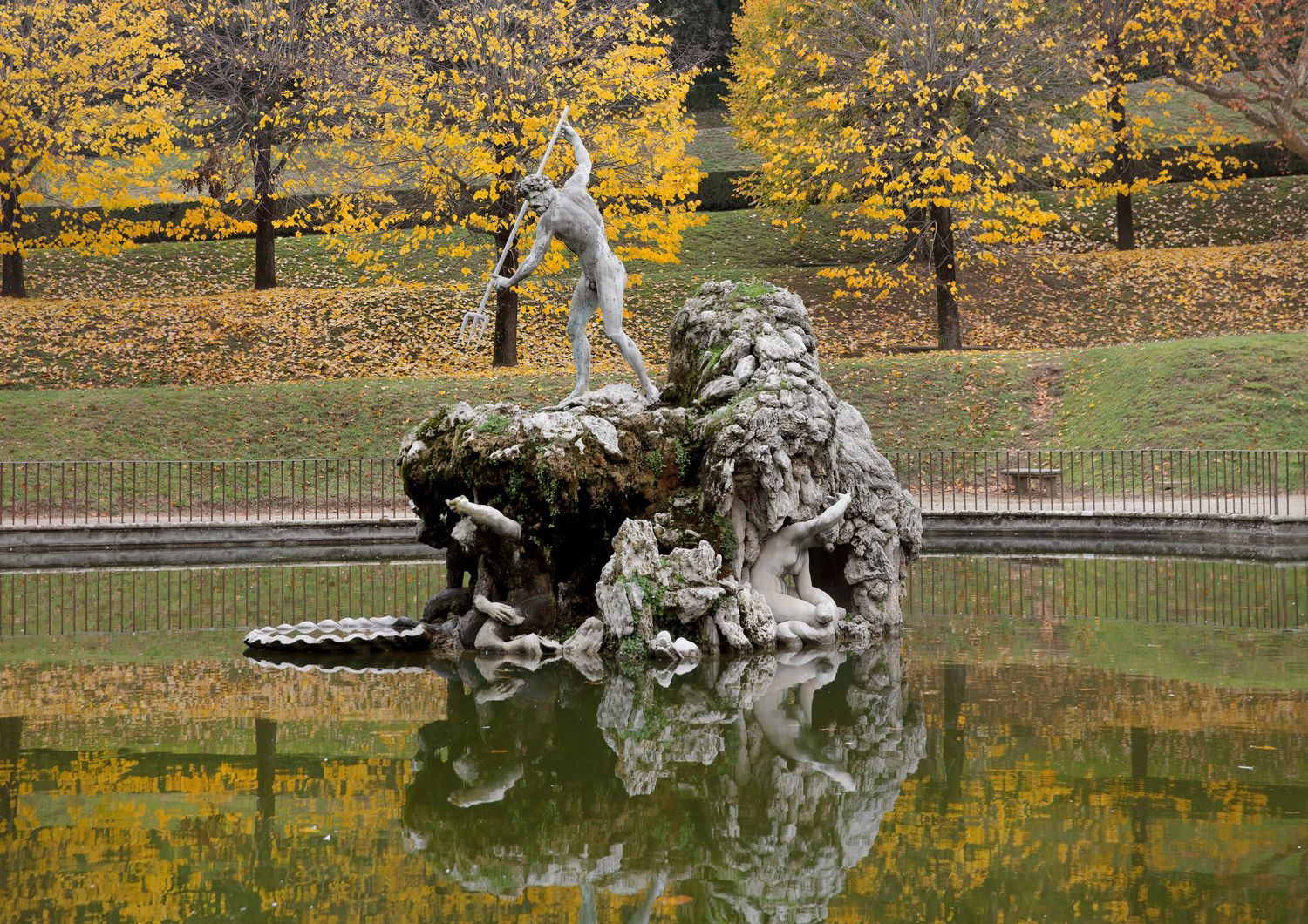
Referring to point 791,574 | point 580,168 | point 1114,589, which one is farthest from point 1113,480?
point 580,168

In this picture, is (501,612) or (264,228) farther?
(264,228)

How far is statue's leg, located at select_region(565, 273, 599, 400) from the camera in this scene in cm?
1446

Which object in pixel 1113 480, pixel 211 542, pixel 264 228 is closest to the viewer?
pixel 211 542

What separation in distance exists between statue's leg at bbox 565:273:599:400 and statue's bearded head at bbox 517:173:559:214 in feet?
3.16

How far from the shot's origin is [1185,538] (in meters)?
19.8

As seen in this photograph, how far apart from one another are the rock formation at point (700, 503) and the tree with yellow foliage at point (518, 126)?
47.7ft

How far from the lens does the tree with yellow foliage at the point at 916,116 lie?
30219mm

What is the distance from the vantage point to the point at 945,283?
3092 centimetres

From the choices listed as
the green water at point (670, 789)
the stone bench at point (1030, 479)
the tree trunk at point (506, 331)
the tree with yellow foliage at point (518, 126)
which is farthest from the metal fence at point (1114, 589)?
the tree trunk at point (506, 331)

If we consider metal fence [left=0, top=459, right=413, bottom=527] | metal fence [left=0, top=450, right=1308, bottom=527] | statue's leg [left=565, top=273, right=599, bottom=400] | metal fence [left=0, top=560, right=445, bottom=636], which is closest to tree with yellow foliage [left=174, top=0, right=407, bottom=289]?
metal fence [left=0, top=459, right=413, bottom=527]

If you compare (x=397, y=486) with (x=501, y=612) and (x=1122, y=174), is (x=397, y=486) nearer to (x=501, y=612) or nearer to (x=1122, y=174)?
(x=501, y=612)

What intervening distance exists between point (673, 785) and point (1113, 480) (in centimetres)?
1537

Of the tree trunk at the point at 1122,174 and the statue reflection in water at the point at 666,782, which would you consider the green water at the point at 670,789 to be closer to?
the statue reflection in water at the point at 666,782

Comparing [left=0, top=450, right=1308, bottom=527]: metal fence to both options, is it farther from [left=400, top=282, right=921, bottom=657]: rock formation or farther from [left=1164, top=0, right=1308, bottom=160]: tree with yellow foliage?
[left=1164, top=0, right=1308, bottom=160]: tree with yellow foliage
